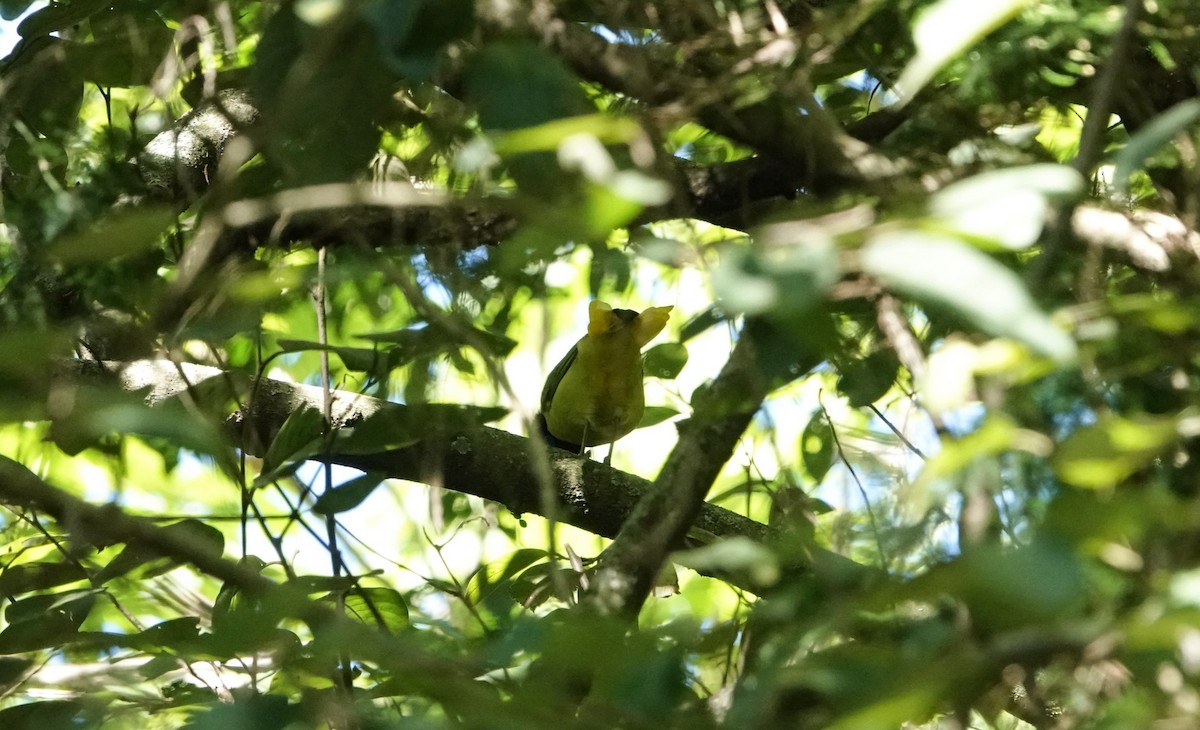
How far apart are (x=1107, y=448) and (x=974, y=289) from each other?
0.16m

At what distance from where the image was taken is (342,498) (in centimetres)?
103

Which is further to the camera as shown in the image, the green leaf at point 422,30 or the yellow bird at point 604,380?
the yellow bird at point 604,380

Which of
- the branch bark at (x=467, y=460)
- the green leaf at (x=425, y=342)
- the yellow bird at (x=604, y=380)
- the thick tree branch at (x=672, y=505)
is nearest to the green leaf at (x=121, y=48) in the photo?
the branch bark at (x=467, y=460)

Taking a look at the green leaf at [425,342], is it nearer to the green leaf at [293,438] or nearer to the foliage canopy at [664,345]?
the foliage canopy at [664,345]

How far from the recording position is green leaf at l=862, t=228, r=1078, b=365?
46 cm

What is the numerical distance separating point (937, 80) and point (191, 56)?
3.05 feet

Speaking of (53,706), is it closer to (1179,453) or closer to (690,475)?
(690,475)

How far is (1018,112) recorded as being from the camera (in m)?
1.23

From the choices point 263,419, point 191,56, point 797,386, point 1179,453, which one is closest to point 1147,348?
point 1179,453

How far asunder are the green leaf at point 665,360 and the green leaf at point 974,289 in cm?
89

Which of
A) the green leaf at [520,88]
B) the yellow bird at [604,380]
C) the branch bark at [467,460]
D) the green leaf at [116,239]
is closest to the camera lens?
the green leaf at [116,239]

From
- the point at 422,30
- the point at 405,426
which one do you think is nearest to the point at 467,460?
the point at 405,426

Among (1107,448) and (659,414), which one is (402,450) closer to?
(659,414)

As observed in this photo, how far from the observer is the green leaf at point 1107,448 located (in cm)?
56
